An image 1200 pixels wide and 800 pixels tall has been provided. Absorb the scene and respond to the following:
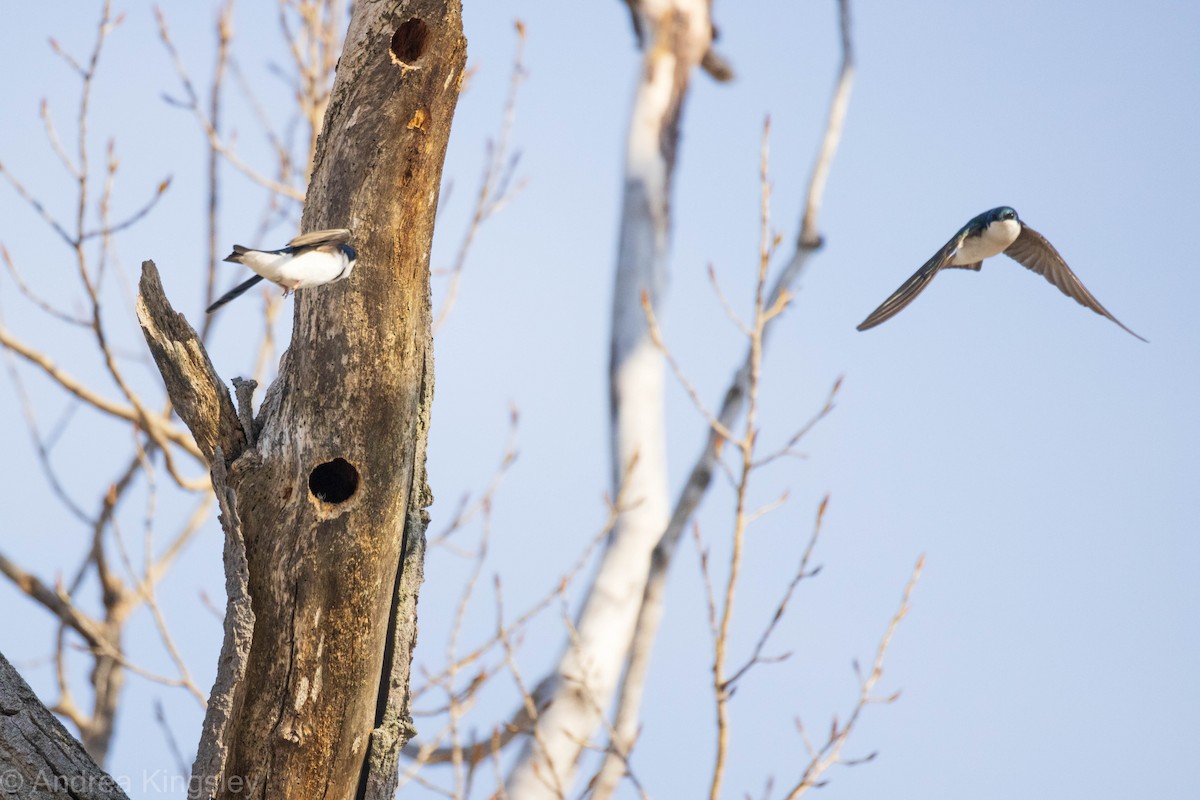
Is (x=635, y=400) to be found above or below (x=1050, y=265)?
above

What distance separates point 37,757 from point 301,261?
0.92 m

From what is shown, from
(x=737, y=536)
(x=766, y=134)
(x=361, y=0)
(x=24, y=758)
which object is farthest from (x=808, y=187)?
(x=24, y=758)

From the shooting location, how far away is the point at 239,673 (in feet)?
6.17

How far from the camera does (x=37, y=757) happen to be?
1.79 meters

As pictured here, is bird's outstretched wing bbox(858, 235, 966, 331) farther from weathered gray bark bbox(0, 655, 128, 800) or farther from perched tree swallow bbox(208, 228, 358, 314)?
weathered gray bark bbox(0, 655, 128, 800)

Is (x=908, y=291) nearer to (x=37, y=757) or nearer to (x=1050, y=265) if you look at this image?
(x=1050, y=265)

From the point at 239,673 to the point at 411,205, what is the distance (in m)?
0.90

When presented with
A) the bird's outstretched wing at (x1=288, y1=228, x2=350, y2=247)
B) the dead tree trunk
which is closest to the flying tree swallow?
the dead tree trunk

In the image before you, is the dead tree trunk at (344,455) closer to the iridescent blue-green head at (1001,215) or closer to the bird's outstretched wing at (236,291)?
the bird's outstretched wing at (236,291)

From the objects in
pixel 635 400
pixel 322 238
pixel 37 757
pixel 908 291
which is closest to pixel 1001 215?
pixel 908 291

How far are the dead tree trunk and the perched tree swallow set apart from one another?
0.10 meters

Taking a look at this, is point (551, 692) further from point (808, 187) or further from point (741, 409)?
point (808, 187)

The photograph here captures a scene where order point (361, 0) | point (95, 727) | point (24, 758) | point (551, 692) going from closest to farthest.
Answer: point (24, 758) < point (361, 0) < point (95, 727) < point (551, 692)

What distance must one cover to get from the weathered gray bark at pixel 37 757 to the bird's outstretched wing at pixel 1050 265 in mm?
2575
